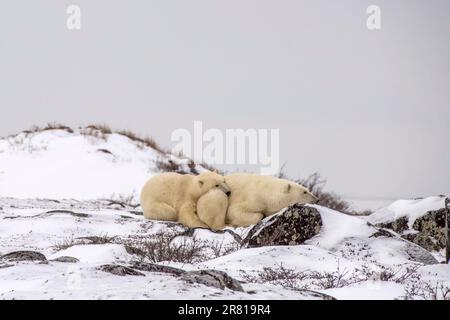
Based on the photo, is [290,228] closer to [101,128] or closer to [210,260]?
[210,260]

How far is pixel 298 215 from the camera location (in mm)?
7574

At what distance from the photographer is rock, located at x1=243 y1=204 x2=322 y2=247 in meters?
7.46

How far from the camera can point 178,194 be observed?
10945mm

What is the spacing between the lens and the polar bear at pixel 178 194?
10492 millimetres

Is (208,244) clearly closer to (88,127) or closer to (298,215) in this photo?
(298,215)

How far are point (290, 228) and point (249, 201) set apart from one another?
109 inches

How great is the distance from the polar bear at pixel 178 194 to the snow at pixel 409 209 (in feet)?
8.15

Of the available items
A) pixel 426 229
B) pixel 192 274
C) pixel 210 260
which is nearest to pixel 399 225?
pixel 426 229

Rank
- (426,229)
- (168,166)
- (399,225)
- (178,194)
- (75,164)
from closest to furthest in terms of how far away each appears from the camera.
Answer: (426,229) < (399,225) < (178,194) < (75,164) < (168,166)

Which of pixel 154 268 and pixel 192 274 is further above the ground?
pixel 192 274

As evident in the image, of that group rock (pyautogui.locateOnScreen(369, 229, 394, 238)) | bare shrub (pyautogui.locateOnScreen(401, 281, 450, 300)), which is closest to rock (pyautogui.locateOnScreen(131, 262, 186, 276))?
bare shrub (pyautogui.locateOnScreen(401, 281, 450, 300))

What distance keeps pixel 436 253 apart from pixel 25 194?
12658mm
